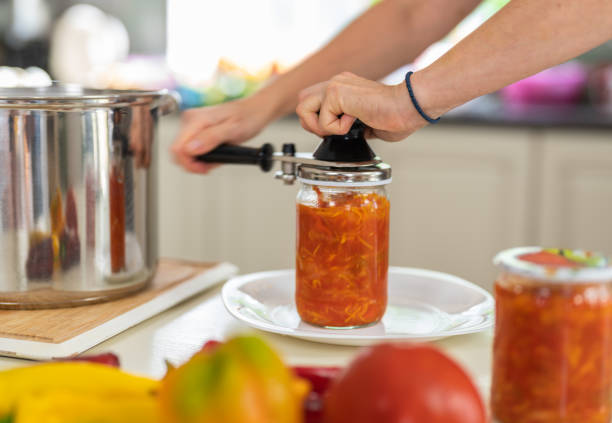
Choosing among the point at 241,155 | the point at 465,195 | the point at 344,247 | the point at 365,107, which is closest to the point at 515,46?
the point at 365,107

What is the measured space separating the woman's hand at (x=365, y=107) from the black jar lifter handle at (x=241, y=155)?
0.33ft

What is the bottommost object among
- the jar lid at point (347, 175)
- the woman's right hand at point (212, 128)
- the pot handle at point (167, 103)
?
the jar lid at point (347, 175)

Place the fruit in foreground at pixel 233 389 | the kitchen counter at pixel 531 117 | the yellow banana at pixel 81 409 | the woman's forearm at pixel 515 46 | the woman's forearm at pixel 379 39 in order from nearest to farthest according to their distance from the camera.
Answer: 1. the fruit in foreground at pixel 233 389
2. the yellow banana at pixel 81 409
3. the woman's forearm at pixel 515 46
4. the woman's forearm at pixel 379 39
5. the kitchen counter at pixel 531 117

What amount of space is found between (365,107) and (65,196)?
363 millimetres

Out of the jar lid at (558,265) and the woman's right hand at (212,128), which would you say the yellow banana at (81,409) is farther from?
the woman's right hand at (212,128)

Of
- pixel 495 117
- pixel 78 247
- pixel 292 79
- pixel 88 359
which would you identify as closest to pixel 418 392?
pixel 88 359

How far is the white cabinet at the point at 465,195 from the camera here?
2307 mm

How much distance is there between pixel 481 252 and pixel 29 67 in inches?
74.6

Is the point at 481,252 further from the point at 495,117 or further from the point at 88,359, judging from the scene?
the point at 88,359

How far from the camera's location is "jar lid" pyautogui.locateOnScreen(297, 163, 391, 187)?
852mm

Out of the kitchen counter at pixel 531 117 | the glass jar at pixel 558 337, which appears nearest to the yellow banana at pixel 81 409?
the glass jar at pixel 558 337

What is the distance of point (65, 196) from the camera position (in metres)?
0.91

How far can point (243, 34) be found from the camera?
3.22 meters

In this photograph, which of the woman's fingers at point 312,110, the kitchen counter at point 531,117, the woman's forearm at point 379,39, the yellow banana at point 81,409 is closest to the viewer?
the yellow banana at point 81,409
